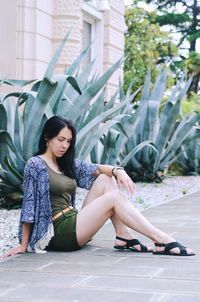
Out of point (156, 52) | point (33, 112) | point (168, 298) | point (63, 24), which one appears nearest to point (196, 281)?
point (168, 298)

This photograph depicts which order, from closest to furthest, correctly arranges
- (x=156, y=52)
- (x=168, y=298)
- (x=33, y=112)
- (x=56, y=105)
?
(x=168, y=298) → (x=33, y=112) → (x=56, y=105) → (x=156, y=52)

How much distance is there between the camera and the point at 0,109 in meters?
5.70

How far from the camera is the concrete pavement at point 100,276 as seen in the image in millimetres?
2977

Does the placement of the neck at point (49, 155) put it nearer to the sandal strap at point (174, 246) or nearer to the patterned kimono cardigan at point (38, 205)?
the patterned kimono cardigan at point (38, 205)

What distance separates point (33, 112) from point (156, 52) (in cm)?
2097

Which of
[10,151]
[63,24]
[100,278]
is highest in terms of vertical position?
[63,24]

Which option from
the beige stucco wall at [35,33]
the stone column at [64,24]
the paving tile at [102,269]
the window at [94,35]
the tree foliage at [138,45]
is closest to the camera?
the paving tile at [102,269]

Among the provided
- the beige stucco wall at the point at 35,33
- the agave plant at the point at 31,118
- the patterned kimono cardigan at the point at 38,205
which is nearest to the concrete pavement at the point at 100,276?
the patterned kimono cardigan at the point at 38,205

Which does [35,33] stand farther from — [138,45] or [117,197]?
[138,45]

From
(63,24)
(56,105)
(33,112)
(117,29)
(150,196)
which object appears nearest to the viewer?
(33,112)

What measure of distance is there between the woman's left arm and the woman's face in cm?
37

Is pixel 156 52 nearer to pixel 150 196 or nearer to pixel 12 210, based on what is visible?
pixel 150 196

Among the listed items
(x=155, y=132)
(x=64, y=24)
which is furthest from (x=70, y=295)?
(x=64, y=24)

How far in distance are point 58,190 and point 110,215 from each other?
40 centimetres
